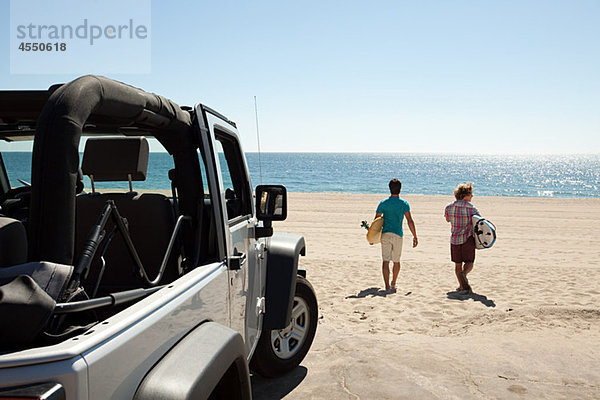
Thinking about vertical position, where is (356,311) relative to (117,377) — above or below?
below

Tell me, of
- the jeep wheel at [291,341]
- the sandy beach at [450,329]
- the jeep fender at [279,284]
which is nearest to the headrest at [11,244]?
the jeep fender at [279,284]

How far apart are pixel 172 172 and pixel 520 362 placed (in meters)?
3.61

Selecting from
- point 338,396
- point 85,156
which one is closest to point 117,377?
point 85,156

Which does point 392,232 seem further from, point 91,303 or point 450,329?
point 91,303

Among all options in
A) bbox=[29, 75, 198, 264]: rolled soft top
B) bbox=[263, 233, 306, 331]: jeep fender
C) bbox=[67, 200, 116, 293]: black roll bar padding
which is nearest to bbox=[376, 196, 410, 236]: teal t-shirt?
bbox=[263, 233, 306, 331]: jeep fender

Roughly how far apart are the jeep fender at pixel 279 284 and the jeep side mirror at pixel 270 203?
0.48 m

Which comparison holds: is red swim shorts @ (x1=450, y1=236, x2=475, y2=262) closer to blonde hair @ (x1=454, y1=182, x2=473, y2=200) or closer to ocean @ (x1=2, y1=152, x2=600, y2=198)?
blonde hair @ (x1=454, y1=182, x2=473, y2=200)

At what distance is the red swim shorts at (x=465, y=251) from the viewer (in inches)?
293

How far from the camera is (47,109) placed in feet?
5.16

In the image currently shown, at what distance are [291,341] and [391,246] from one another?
3.66 meters

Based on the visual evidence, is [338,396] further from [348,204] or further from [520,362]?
[348,204]

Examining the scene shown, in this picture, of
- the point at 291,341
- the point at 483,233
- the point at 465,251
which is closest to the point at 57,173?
the point at 291,341

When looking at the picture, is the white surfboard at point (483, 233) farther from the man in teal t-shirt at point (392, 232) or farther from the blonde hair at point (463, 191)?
the man in teal t-shirt at point (392, 232)

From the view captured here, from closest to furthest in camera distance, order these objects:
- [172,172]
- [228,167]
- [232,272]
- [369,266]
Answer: [232,272] → [172,172] → [228,167] → [369,266]
